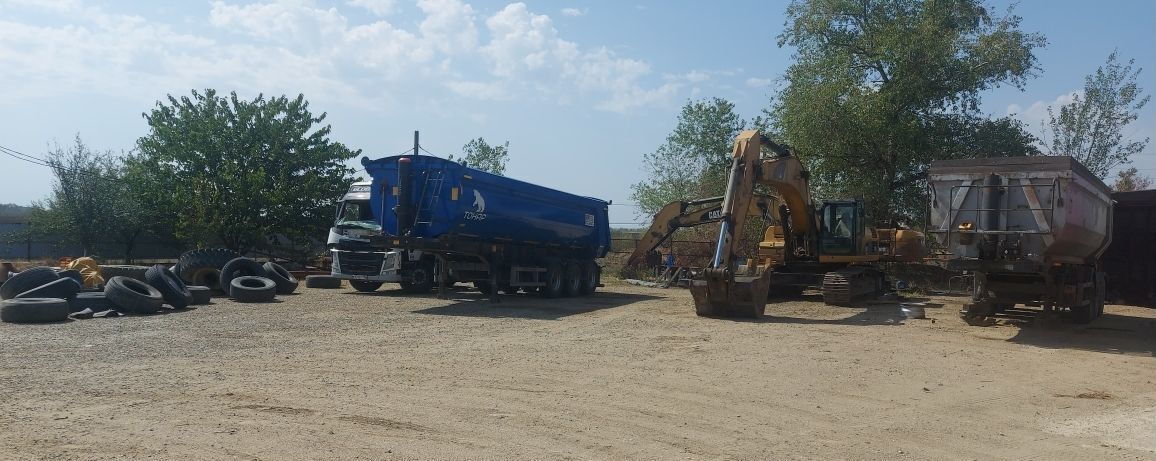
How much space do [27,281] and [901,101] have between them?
83.8 ft

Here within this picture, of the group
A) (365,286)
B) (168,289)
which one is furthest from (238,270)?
(168,289)

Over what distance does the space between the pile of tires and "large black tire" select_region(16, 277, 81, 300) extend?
130 inches

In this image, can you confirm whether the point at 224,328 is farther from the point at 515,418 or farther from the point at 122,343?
the point at 515,418

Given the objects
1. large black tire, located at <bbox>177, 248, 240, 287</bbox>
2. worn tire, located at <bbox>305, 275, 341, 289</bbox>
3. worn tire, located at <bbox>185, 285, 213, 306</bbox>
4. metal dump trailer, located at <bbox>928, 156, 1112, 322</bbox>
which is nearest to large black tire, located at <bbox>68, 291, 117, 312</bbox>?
worn tire, located at <bbox>185, 285, 213, 306</bbox>

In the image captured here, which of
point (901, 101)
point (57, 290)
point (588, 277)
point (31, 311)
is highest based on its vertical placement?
point (901, 101)

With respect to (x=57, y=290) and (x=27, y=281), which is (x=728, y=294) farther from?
(x=27, y=281)

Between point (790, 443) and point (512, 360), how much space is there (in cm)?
427

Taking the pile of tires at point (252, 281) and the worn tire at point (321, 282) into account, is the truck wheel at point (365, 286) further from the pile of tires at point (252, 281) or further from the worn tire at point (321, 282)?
the pile of tires at point (252, 281)

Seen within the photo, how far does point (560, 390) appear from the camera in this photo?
7.98m

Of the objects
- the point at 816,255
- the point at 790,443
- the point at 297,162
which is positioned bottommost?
the point at 790,443

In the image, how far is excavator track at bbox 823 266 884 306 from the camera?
18.5 metres

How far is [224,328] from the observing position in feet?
40.5

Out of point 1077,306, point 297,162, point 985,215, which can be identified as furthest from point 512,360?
point 297,162

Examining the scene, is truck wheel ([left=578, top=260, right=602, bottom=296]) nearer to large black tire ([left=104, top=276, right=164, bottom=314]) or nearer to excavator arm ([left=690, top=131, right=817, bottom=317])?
excavator arm ([left=690, top=131, right=817, bottom=317])
